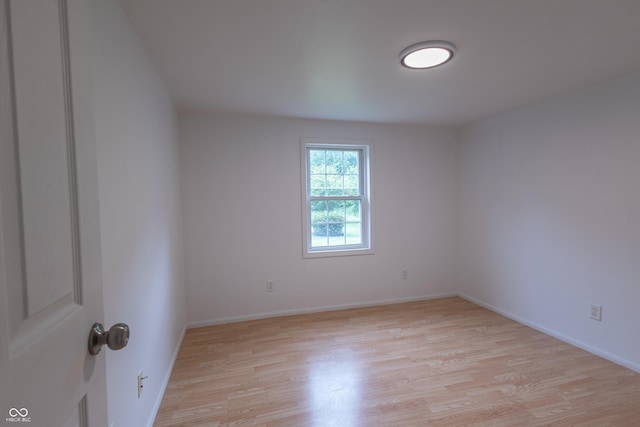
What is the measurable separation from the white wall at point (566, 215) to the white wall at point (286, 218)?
1.91ft

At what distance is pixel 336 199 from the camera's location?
3.44 metres

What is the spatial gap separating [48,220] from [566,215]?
3.43m

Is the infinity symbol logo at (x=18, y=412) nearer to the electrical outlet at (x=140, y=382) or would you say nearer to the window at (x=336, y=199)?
the electrical outlet at (x=140, y=382)

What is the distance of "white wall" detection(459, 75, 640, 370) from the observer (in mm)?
2158

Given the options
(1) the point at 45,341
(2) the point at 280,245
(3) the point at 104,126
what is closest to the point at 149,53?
(3) the point at 104,126

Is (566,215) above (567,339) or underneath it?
above

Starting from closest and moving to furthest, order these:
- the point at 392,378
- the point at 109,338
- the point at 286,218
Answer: the point at 109,338
the point at 392,378
the point at 286,218

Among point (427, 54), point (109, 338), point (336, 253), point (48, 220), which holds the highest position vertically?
point (427, 54)

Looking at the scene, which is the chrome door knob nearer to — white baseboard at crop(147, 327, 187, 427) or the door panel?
the door panel

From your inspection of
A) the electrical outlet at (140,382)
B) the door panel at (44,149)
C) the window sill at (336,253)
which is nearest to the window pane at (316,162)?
the window sill at (336,253)

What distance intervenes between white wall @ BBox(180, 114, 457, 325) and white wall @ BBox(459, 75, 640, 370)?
581 millimetres

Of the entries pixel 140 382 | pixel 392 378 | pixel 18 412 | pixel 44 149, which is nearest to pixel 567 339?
pixel 392 378

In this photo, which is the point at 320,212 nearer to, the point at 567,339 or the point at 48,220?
the point at 567,339

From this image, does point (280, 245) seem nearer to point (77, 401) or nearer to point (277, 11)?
point (277, 11)
